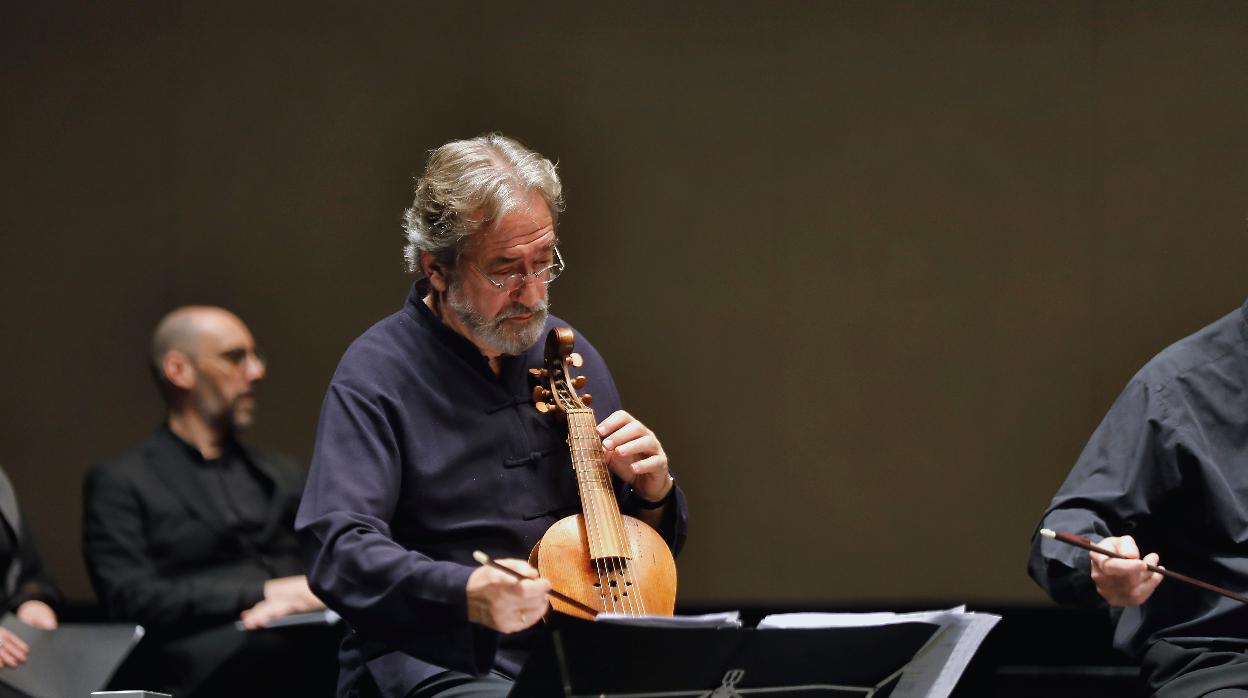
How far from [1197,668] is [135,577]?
265 centimetres

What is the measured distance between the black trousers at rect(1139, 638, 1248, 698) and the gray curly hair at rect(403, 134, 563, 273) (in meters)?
1.23

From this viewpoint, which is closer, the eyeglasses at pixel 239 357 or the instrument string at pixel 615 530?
the instrument string at pixel 615 530

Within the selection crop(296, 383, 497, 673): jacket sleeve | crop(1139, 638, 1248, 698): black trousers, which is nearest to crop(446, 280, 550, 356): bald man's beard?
crop(296, 383, 497, 673): jacket sleeve

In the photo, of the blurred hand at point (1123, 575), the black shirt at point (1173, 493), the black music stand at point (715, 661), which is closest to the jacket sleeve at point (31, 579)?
the black music stand at point (715, 661)

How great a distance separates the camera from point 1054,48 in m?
4.84

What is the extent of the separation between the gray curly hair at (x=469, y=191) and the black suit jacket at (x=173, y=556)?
1735mm

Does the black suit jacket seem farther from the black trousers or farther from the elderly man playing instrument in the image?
the black trousers

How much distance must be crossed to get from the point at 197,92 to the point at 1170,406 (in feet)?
12.1

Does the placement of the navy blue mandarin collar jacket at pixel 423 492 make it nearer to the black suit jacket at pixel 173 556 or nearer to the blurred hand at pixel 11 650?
the blurred hand at pixel 11 650

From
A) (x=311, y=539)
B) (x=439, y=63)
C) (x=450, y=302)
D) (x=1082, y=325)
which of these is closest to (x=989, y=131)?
(x=1082, y=325)

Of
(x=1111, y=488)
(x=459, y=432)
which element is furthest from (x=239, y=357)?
(x=1111, y=488)

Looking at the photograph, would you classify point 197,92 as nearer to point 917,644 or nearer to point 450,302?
point 450,302

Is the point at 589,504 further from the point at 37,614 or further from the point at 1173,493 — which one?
the point at 37,614

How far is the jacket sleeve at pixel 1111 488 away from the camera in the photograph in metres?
2.35
